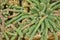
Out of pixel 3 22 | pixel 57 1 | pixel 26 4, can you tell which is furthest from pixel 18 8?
pixel 57 1

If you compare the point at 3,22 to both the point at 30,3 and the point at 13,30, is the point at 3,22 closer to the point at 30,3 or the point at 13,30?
the point at 13,30

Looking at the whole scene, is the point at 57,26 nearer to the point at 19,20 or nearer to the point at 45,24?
the point at 45,24

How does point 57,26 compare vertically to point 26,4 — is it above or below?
below

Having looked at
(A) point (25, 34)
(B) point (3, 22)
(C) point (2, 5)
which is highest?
(C) point (2, 5)

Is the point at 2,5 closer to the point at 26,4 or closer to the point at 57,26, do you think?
the point at 26,4

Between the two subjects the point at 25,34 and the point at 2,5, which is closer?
the point at 25,34

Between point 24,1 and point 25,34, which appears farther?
point 24,1

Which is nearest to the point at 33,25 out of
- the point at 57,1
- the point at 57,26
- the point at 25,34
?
the point at 25,34

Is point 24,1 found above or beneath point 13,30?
above
